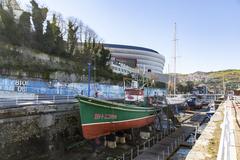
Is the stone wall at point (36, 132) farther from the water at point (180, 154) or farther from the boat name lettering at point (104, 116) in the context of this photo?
the water at point (180, 154)

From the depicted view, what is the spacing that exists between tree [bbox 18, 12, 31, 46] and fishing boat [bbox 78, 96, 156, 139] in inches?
735

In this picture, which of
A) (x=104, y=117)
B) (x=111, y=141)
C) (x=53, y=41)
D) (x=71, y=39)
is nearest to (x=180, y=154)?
(x=111, y=141)

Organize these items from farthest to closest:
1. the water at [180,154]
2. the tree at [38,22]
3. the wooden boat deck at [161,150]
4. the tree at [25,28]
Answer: the tree at [38,22] < the tree at [25,28] < the water at [180,154] < the wooden boat deck at [161,150]

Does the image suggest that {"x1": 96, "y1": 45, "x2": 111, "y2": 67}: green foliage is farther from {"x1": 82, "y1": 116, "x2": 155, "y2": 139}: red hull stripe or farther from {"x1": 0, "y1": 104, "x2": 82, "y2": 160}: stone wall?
{"x1": 0, "y1": 104, "x2": 82, "y2": 160}: stone wall

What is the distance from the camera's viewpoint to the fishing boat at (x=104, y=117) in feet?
45.8

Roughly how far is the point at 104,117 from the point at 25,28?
21278 millimetres

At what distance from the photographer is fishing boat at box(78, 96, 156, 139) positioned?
13953 mm

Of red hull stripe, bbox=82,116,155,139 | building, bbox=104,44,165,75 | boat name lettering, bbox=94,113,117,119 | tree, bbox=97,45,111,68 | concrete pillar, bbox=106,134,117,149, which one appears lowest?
concrete pillar, bbox=106,134,117,149

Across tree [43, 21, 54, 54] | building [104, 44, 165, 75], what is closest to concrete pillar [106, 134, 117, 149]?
tree [43, 21, 54, 54]

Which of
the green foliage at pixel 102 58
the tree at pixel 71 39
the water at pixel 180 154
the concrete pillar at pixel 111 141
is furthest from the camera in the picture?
the green foliage at pixel 102 58

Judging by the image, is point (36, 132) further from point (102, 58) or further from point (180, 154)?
point (102, 58)

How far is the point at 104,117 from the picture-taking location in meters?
15.1

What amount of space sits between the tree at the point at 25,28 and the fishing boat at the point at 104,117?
61.3 ft

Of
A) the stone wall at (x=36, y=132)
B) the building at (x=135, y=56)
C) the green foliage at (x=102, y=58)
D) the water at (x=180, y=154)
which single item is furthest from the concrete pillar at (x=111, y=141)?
the building at (x=135, y=56)
